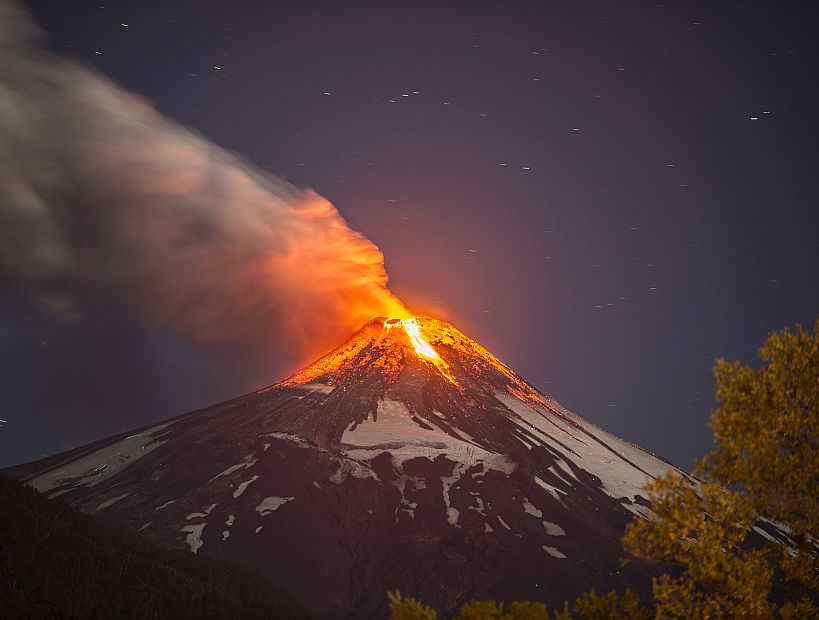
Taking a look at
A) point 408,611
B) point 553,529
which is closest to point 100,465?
point 553,529

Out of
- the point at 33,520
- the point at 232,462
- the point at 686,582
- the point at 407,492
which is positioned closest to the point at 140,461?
the point at 232,462

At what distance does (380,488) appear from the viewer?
323 feet

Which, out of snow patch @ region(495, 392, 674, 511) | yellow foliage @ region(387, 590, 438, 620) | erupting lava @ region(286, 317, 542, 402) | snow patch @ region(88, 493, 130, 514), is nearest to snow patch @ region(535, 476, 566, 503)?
snow patch @ region(495, 392, 674, 511)

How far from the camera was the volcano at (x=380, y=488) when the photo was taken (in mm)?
77688

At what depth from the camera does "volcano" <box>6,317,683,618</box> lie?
7769 cm

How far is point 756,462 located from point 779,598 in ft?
266

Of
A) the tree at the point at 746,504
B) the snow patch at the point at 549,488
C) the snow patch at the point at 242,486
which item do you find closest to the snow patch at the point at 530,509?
the snow patch at the point at 549,488

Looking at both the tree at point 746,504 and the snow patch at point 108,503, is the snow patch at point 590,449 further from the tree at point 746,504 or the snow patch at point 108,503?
the tree at point 746,504

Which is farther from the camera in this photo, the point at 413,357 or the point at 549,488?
the point at 413,357

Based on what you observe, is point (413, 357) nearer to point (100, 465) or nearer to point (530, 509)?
point (530, 509)

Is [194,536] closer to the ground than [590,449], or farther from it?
closer to the ground

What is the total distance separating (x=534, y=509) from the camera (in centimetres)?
A: 9650

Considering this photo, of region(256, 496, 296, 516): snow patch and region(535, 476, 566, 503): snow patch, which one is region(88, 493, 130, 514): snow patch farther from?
region(535, 476, 566, 503): snow patch

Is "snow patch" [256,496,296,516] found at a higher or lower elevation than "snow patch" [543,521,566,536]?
lower
